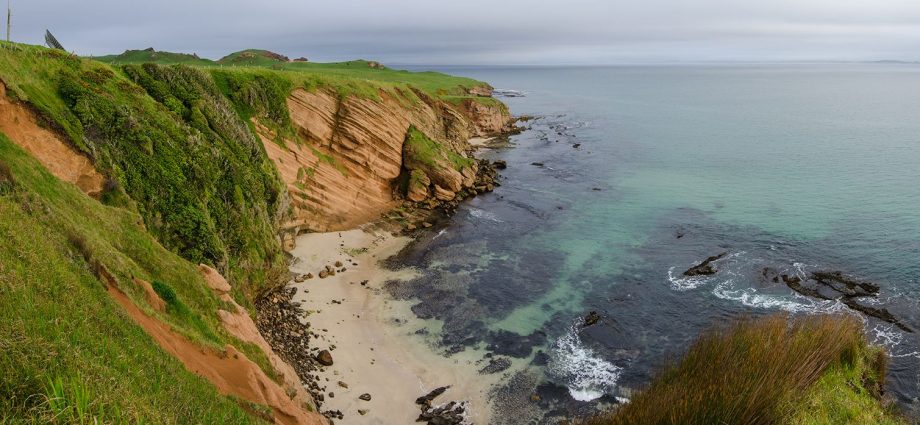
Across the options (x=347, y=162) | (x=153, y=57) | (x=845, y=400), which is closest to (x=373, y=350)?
(x=845, y=400)

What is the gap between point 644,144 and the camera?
75.9 meters

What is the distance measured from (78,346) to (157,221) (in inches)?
635

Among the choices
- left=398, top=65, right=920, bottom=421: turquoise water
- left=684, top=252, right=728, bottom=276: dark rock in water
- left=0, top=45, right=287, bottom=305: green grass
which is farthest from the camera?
left=684, top=252, right=728, bottom=276: dark rock in water

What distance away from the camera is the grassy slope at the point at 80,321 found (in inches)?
265

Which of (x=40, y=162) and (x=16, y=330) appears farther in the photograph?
(x=40, y=162)

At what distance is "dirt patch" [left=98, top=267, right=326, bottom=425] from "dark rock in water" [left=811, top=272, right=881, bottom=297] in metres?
29.5

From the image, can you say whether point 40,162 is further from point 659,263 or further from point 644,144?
point 644,144

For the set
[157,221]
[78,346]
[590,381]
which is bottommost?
[590,381]

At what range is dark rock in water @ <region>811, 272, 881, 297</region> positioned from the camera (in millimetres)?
29375

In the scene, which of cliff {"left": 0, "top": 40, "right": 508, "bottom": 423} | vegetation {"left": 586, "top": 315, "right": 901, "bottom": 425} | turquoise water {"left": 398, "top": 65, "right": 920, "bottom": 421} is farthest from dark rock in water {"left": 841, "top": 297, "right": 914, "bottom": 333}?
cliff {"left": 0, "top": 40, "right": 508, "bottom": 423}

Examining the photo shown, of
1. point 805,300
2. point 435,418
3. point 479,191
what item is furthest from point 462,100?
point 435,418

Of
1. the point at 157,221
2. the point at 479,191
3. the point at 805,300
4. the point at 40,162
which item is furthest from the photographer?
the point at 479,191

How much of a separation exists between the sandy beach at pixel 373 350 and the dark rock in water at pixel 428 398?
0.24 meters

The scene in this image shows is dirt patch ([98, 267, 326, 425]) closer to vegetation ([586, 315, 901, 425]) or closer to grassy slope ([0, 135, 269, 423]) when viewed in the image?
grassy slope ([0, 135, 269, 423])
